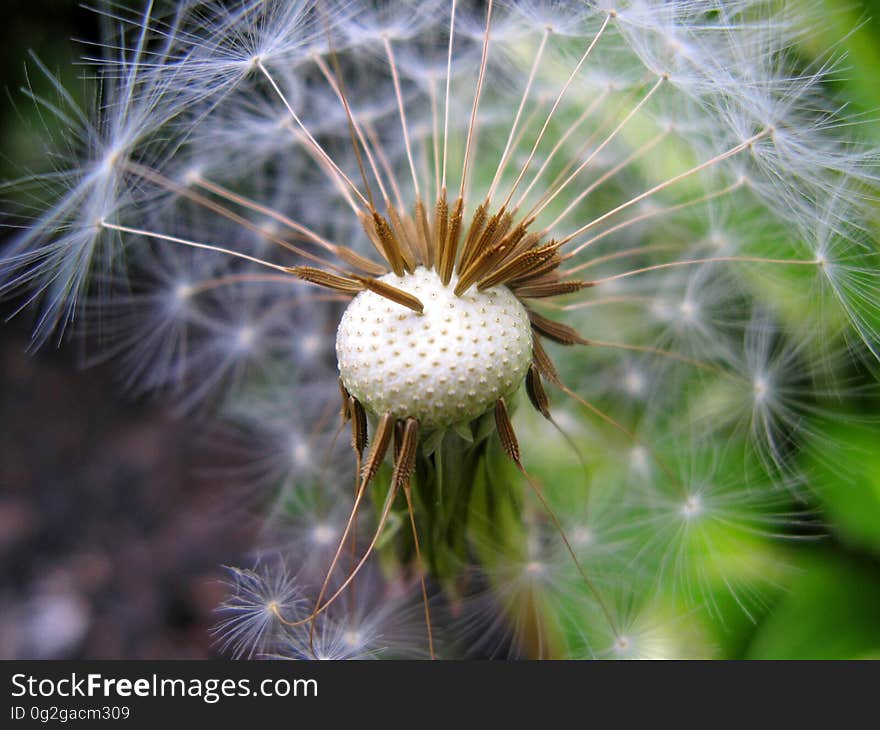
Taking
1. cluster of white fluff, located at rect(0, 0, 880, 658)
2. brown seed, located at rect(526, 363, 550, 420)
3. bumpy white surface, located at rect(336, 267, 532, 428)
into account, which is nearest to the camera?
bumpy white surface, located at rect(336, 267, 532, 428)

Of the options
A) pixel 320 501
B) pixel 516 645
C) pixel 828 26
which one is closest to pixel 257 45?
pixel 320 501

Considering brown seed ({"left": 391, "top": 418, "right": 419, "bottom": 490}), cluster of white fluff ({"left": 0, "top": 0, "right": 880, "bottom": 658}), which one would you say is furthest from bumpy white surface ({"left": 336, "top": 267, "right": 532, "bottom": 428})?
cluster of white fluff ({"left": 0, "top": 0, "right": 880, "bottom": 658})

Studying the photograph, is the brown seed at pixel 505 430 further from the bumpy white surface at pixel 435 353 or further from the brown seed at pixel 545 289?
the brown seed at pixel 545 289

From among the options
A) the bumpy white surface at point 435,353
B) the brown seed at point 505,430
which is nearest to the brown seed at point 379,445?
the bumpy white surface at point 435,353

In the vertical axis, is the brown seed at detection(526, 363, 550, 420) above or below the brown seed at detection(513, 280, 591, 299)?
below

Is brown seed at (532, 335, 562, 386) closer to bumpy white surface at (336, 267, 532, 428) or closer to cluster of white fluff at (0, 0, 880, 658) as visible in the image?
bumpy white surface at (336, 267, 532, 428)

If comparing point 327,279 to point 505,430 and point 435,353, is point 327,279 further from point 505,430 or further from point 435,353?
point 505,430
